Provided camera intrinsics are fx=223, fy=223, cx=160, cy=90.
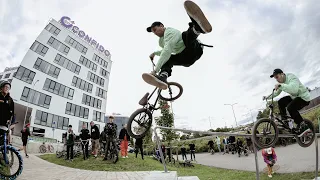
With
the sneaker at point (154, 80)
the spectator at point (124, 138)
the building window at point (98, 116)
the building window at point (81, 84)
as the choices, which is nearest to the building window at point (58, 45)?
the building window at point (81, 84)

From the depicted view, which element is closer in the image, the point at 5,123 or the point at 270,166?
the point at 5,123

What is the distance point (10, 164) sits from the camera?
19.4ft

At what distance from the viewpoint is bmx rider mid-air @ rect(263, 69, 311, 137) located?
5.34m

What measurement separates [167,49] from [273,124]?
12.0 feet

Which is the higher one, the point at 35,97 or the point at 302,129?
the point at 35,97

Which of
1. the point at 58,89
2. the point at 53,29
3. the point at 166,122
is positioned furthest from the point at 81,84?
the point at 166,122

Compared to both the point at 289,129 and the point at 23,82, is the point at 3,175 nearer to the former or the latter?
the point at 289,129

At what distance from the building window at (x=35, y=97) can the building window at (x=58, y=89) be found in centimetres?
143

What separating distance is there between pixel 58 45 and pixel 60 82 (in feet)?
21.0

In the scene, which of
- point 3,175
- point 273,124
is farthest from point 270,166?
point 3,175

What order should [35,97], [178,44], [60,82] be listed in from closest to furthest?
[178,44]
[35,97]
[60,82]

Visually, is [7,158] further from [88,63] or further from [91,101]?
[88,63]

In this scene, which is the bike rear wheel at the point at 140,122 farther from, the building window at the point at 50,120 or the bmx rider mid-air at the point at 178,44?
the building window at the point at 50,120

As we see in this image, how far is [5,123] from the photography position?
18.7 ft
